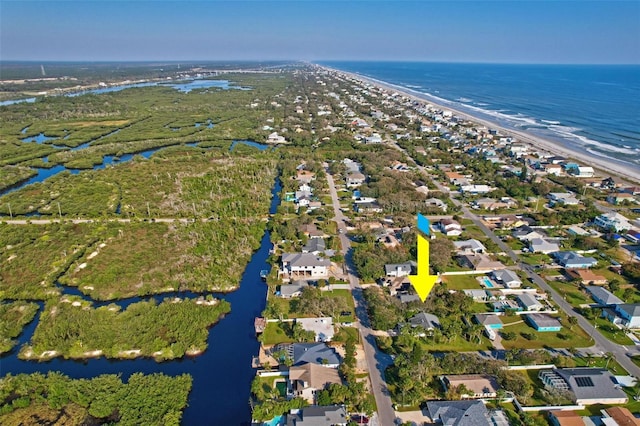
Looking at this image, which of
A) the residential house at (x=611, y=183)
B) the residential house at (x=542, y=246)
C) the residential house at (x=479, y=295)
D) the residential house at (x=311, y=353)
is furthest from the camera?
the residential house at (x=611, y=183)

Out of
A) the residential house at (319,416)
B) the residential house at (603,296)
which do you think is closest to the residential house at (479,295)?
the residential house at (603,296)

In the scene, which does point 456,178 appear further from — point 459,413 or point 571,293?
point 459,413

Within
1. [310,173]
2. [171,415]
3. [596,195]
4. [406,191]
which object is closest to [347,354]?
[171,415]

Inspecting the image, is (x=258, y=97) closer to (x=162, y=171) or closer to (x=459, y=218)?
(x=162, y=171)

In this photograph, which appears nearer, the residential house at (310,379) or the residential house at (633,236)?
the residential house at (310,379)

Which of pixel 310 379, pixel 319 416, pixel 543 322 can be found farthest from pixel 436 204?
pixel 319 416

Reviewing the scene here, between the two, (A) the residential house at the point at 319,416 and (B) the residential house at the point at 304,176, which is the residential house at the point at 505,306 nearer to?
(A) the residential house at the point at 319,416
